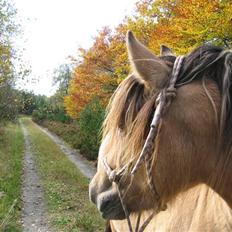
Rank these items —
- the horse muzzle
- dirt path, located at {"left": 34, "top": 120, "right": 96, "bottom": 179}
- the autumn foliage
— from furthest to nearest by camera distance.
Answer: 1. dirt path, located at {"left": 34, "top": 120, "right": 96, "bottom": 179}
2. the autumn foliage
3. the horse muzzle

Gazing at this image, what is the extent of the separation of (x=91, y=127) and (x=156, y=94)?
57.7 feet

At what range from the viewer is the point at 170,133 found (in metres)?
1.54

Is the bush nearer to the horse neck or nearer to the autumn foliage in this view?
the autumn foliage

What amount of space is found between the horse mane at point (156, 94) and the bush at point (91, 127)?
16044 mm

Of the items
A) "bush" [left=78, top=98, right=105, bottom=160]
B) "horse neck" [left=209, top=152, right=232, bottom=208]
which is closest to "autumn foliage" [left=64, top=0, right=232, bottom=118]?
"bush" [left=78, top=98, right=105, bottom=160]

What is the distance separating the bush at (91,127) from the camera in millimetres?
18094

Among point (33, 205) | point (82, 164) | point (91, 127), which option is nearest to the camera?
Answer: point (33, 205)

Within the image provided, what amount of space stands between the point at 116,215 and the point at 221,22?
8.09 m

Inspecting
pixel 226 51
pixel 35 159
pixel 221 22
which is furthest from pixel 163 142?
pixel 35 159

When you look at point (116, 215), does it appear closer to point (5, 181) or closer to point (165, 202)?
point (165, 202)

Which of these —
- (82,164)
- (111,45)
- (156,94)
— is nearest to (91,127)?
(82,164)

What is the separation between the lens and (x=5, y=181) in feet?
33.7

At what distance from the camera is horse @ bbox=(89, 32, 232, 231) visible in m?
1.53

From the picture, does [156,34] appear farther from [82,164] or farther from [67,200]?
[82,164]
